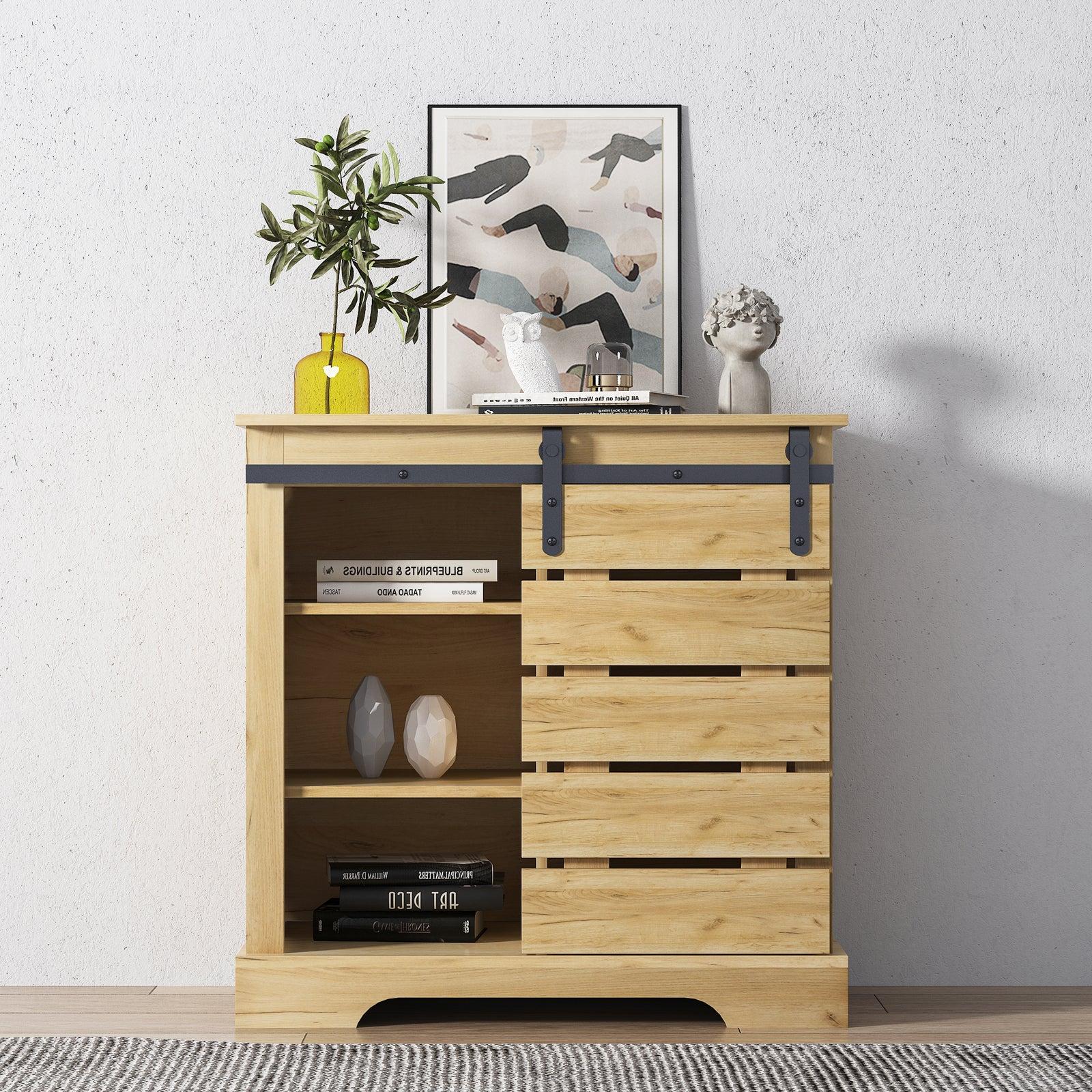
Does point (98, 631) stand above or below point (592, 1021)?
above

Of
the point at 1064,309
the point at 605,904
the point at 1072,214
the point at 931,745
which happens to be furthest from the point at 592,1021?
the point at 1072,214

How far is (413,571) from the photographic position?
7.19 ft

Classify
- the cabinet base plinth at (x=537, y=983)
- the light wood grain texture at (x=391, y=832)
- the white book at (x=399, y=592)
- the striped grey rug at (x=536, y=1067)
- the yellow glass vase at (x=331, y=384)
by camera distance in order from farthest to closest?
the light wood grain texture at (x=391, y=832) < the yellow glass vase at (x=331, y=384) < the white book at (x=399, y=592) < the cabinet base plinth at (x=537, y=983) < the striped grey rug at (x=536, y=1067)

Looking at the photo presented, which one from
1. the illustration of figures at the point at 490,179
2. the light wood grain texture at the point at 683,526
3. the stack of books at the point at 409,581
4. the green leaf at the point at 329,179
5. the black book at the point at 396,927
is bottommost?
the black book at the point at 396,927

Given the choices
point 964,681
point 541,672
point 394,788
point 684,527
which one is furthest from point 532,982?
point 964,681

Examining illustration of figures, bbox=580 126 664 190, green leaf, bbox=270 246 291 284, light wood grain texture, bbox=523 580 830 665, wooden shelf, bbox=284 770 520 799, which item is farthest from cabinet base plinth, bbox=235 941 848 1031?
illustration of figures, bbox=580 126 664 190

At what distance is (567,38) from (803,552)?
3.87ft

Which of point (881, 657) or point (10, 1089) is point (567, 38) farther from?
point (10, 1089)

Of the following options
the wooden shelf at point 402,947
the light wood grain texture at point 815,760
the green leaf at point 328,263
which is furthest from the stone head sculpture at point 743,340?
the wooden shelf at point 402,947

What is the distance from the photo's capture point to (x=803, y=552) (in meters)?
2.09

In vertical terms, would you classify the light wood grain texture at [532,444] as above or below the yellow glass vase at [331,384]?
below

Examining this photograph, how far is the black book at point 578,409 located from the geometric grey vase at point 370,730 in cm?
57

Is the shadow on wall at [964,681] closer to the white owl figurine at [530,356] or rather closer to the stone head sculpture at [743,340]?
the stone head sculpture at [743,340]

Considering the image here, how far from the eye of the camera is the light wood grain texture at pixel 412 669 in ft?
8.05
